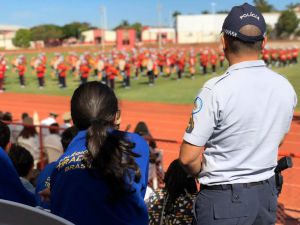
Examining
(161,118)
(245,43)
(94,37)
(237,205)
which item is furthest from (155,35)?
(237,205)

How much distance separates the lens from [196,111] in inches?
83.5

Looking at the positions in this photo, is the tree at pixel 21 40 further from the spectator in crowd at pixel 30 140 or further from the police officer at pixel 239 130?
the police officer at pixel 239 130

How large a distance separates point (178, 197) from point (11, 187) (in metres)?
1.08

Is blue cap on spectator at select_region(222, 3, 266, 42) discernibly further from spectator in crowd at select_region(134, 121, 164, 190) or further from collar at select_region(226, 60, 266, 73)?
spectator in crowd at select_region(134, 121, 164, 190)

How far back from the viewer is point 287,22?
8262 cm

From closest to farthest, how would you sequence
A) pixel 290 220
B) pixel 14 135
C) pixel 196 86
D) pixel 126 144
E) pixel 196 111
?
pixel 126 144 < pixel 196 111 < pixel 290 220 < pixel 14 135 < pixel 196 86

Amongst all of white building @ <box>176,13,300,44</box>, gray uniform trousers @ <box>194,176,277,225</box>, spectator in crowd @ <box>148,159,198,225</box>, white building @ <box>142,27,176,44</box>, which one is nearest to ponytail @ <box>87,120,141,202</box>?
gray uniform trousers @ <box>194,176,277,225</box>

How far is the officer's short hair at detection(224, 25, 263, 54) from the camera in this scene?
7.13 feet

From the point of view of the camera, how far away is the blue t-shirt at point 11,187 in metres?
2.46

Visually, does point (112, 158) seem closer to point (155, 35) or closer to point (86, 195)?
point (86, 195)

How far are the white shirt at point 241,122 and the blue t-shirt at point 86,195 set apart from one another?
1.25ft

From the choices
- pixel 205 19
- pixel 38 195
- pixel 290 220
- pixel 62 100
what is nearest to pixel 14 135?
pixel 290 220

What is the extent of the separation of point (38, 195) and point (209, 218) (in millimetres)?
1041

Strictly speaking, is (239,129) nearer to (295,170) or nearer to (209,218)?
(209,218)
